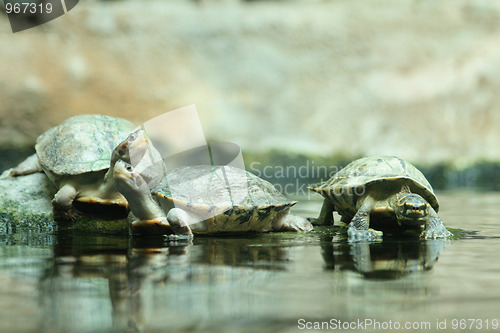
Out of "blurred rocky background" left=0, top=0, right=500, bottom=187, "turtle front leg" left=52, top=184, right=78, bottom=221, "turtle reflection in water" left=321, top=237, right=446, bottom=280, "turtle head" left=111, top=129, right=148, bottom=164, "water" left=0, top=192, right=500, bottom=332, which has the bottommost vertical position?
"turtle reflection in water" left=321, top=237, right=446, bottom=280

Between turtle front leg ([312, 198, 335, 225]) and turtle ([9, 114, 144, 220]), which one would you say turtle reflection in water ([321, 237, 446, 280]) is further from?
turtle ([9, 114, 144, 220])

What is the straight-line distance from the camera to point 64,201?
15.0 ft

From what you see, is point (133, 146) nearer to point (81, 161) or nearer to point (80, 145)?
point (81, 161)

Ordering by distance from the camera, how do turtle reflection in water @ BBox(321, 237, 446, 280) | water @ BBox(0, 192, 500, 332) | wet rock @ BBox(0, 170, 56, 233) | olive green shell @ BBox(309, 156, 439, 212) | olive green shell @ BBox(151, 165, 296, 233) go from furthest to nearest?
wet rock @ BBox(0, 170, 56, 233) < olive green shell @ BBox(309, 156, 439, 212) < olive green shell @ BBox(151, 165, 296, 233) < turtle reflection in water @ BBox(321, 237, 446, 280) < water @ BBox(0, 192, 500, 332)

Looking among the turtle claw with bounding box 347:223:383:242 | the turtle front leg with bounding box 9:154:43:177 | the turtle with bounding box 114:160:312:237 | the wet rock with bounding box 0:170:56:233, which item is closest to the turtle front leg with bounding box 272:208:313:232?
the turtle with bounding box 114:160:312:237

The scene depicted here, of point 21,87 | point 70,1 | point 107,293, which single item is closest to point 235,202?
point 107,293

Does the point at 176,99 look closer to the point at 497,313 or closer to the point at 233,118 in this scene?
the point at 233,118

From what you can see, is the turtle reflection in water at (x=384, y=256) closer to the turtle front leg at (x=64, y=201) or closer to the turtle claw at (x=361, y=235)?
the turtle claw at (x=361, y=235)

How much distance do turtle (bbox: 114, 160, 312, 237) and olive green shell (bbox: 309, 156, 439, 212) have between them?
512mm

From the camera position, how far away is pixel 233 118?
557 inches

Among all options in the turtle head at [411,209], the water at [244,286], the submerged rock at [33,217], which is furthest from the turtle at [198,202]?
the turtle head at [411,209]

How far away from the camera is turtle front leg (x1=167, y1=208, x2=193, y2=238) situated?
4012 mm

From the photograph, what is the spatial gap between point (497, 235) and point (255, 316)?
3.16 metres

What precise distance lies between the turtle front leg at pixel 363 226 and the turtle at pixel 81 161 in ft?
6.56
